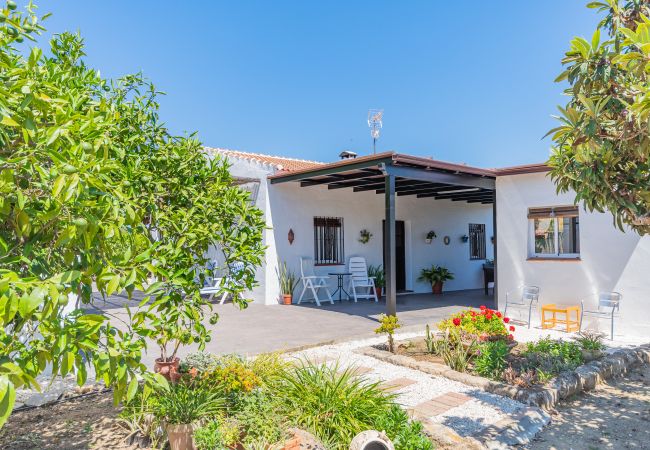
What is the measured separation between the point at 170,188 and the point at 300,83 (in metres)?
13.3

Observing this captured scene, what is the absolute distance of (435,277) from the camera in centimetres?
1283

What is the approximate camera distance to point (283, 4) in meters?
11.7

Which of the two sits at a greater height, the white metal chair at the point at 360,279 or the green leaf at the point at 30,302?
the green leaf at the point at 30,302

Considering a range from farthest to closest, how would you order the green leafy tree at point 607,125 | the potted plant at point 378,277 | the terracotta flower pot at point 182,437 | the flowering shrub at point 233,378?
the potted plant at point 378,277 < the flowering shrub at point 233,378 < the terracotta flower pot at point 182,437 < the green leafy tree at point 607,125

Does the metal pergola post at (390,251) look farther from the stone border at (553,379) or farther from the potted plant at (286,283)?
the potted plant at (286,283)

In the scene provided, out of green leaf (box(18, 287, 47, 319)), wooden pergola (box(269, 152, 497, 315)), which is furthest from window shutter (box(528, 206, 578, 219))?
green leaf (box(18, 287, 47, 319))

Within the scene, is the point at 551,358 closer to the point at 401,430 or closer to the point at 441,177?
the point at 401,430

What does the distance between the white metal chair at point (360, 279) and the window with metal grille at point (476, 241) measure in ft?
15.4

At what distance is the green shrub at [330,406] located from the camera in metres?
2.85

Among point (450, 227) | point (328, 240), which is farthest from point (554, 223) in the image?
point (450, 227)

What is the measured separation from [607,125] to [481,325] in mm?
3662

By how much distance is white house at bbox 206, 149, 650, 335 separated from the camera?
736cm

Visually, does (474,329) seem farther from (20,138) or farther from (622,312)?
(20,138)

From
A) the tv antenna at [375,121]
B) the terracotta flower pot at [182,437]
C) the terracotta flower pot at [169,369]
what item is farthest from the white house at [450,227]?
the terracotta flower pot at [182,437]
